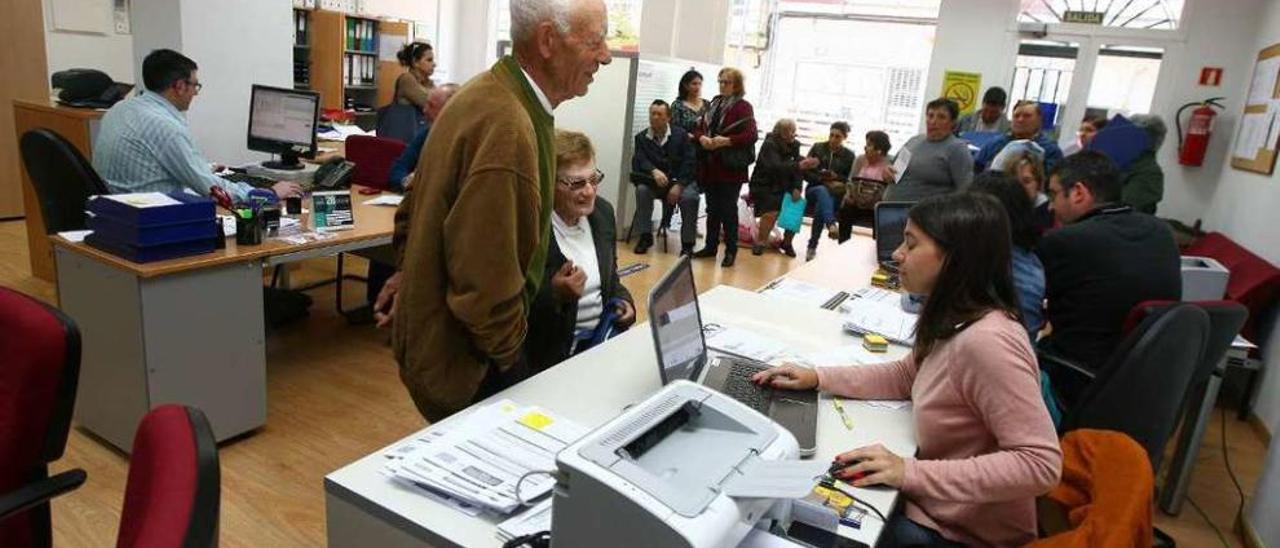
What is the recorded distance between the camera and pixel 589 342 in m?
2.27

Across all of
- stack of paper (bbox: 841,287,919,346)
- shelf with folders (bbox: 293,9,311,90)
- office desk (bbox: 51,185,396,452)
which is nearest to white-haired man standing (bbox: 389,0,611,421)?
stack of paper (bbox: 841,287,919,346)

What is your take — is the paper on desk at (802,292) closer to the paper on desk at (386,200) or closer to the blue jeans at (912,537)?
the blue jeans at (912,537)

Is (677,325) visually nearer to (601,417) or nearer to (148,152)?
(601,417)

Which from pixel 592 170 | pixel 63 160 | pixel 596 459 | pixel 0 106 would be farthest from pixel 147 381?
pixel 0 106

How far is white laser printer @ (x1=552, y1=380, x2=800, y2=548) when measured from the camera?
3.12 ft

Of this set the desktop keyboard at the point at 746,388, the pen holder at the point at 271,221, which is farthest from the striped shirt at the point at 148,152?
the desktop keyboard at the point at 746,388

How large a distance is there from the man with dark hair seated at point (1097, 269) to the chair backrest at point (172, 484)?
8.84 feet

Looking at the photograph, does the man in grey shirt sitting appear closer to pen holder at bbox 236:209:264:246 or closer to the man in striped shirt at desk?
pen holder at bbox 236:209:264:246

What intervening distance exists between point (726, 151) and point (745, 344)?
418cm

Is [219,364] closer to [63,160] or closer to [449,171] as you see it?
[63,160]

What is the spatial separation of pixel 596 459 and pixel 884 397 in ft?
3.65

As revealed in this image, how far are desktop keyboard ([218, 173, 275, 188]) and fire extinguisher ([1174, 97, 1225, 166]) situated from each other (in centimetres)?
699

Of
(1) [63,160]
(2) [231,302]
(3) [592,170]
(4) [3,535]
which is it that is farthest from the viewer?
(1) [63,160]

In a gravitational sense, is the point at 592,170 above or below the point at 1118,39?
below
